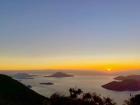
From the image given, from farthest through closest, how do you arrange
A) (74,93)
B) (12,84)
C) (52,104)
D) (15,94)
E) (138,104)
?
1. (12,84)
2. (15,94)
3. (74,93)
4. (138,104)
5. (52,104)

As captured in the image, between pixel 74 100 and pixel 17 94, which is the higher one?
pixel 74 100

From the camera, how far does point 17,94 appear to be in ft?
311

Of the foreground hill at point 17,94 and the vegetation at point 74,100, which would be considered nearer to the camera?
the vegetation at point 74,100

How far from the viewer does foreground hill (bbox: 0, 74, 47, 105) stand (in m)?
87.1

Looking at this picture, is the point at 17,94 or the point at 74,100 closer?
the point at 74,100

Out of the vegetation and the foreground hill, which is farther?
the foreground hill

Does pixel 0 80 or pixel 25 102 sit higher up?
pixel 0 80

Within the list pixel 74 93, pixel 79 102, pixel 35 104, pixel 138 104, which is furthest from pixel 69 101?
pixel 35 104

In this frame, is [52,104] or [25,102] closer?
[52,104]

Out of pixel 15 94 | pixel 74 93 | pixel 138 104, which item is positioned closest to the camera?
pixel 138 104

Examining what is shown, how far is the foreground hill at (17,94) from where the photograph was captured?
87137 millimetres

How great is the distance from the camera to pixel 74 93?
63.2 m

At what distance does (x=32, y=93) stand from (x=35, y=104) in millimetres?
11807

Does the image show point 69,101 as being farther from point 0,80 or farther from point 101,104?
point 0,80
